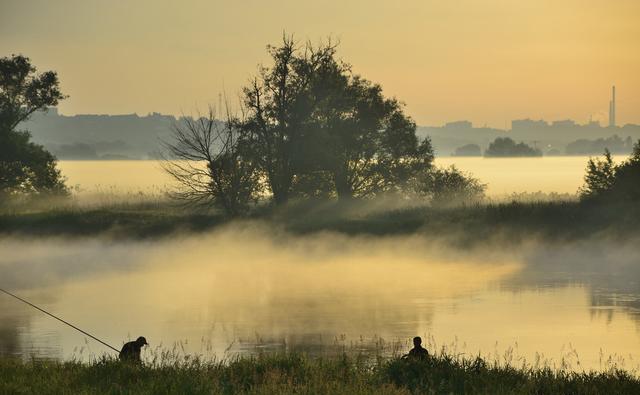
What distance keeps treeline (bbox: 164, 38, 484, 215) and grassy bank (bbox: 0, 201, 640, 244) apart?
1.60m

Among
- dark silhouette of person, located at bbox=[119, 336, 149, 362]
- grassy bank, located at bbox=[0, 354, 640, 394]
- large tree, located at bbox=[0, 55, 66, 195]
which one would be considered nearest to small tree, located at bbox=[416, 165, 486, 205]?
large tree, located at bbox=[0, 55, 66, 195]

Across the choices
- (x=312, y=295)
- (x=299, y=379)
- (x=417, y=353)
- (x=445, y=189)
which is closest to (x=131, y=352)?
(x=299, y=379)

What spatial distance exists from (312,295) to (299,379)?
22.7m

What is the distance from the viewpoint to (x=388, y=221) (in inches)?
2373

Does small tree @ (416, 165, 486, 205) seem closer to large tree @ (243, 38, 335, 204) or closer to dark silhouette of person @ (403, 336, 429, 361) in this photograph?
large tree @ (243, 38, 335, 204)

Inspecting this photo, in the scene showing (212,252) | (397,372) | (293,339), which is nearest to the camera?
(397,372)

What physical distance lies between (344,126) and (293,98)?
572cm

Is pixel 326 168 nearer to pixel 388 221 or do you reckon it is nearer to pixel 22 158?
pixel 388 221

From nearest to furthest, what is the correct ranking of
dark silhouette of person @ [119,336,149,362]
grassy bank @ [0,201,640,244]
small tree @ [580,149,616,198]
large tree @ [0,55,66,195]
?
dark silhouette of person @ [119,336,149,362] → grassy bank @ [0,201,640,244] → small tree @ [580,149,616,198] → large tree @ [0,55,66,195]

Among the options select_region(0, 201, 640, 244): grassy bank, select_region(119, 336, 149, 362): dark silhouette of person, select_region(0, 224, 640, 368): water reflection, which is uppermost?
select_region(0, 201, 640, 244): grassy bank

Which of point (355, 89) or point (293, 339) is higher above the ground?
point (355, 89)

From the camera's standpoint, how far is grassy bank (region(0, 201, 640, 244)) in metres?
58.2

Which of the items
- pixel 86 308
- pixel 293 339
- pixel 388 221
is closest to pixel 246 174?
pixel 388 221

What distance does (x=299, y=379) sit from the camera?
2081 cm
